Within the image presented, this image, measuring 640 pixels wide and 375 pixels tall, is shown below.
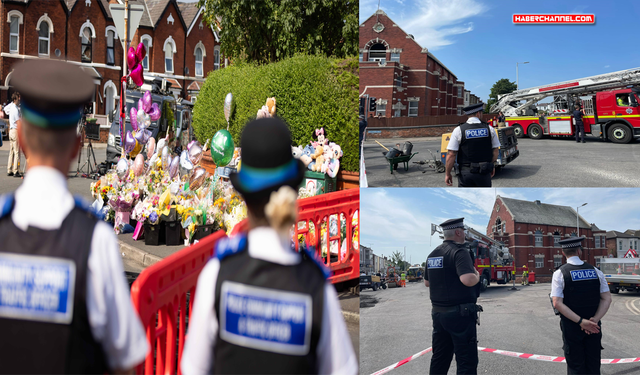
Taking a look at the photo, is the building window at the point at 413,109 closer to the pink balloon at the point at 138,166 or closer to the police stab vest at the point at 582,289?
the police stab vest at the point at 582,289

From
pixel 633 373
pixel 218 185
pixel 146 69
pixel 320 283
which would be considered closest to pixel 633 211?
pixel 633 373

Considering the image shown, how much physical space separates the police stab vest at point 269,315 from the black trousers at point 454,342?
3.02 m

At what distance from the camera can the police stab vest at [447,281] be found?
14.9 feet

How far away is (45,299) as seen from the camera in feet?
5.41

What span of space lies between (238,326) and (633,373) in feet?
13.0

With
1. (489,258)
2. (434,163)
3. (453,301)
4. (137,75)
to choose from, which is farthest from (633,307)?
(137,75)

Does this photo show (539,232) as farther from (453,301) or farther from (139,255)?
(139,255)

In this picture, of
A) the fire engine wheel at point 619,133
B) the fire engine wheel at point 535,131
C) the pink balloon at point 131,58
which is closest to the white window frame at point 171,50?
the pink balloon at point 131,58

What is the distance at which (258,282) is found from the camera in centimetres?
171

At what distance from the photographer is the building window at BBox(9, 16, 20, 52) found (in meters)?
34.2

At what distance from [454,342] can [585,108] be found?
4030 millimetres

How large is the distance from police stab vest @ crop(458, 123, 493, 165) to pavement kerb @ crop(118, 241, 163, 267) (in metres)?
4.58

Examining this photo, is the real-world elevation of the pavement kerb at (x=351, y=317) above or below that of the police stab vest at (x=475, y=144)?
below

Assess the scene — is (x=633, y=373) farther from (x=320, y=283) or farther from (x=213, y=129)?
(x=213, y=129)
